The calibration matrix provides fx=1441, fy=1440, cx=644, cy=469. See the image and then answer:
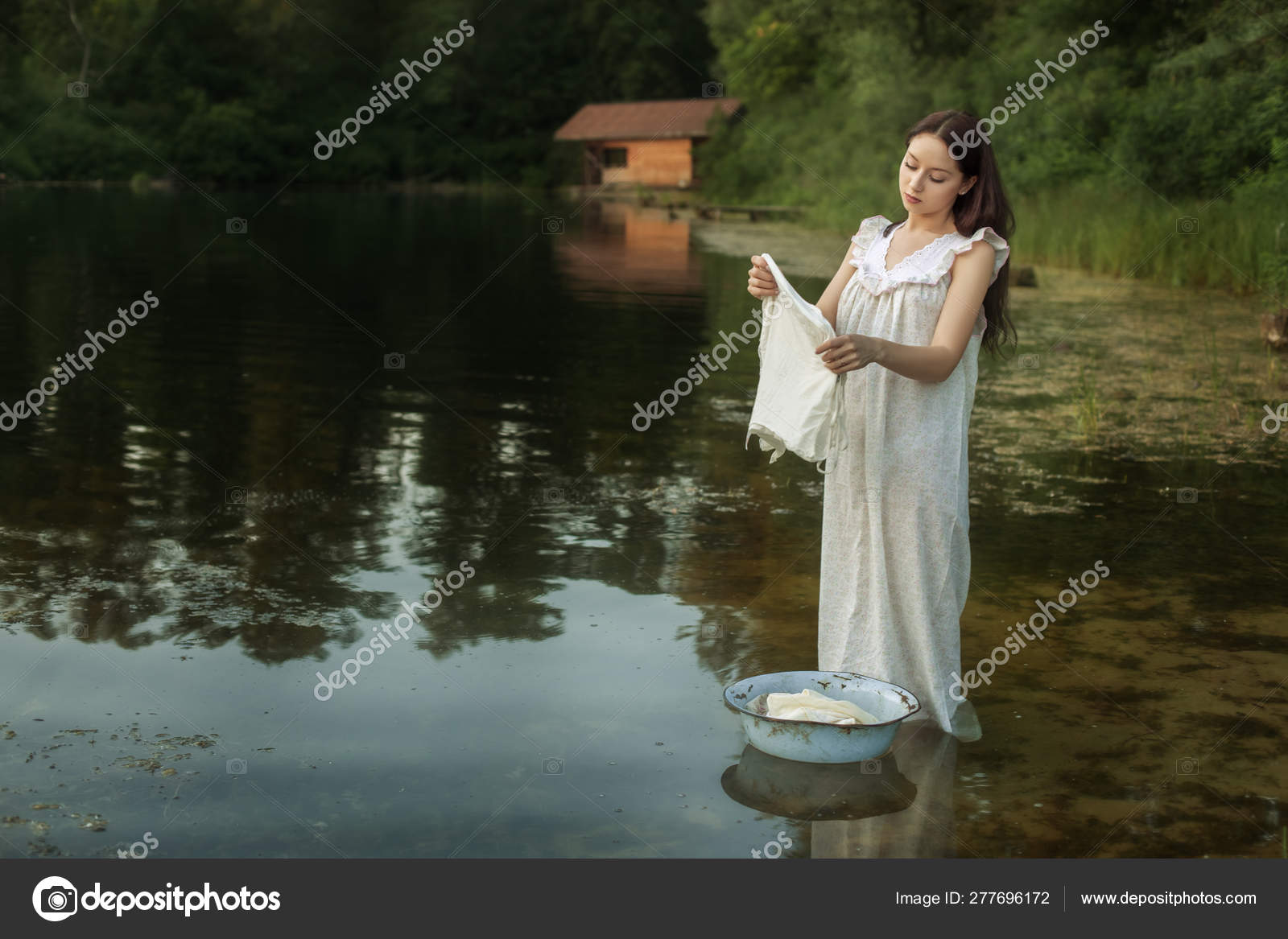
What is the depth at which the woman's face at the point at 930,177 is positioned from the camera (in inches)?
165

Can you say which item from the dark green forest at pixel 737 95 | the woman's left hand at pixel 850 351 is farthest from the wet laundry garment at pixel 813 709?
the dark green forest at pixel 737 95

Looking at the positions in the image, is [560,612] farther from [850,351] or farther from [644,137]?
[644,137]

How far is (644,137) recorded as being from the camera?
210 feet

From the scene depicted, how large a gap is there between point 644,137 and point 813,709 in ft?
202

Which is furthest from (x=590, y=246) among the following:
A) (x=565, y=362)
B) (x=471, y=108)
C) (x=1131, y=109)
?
(x=471, y=108)

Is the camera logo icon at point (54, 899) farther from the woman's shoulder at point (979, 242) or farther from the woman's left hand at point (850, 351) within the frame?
the woman's shoulder at point (979, 242)

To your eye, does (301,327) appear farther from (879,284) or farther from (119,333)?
(879,284)

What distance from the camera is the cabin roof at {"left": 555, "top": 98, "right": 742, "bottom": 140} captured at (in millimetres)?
60094

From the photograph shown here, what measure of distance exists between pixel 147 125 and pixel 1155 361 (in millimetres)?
62856

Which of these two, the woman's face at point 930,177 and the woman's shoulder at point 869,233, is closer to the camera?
the woman's face at point 930,177

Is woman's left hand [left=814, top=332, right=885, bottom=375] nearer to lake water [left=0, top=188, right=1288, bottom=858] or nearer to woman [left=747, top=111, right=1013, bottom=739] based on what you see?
woman [left=747, top=111, right=1013, bottom=739]

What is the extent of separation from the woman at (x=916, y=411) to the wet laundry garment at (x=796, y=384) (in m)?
0.08

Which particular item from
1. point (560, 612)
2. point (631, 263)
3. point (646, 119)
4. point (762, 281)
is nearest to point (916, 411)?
point (762, 281)

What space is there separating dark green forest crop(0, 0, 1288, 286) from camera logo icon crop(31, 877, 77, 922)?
546 inches
